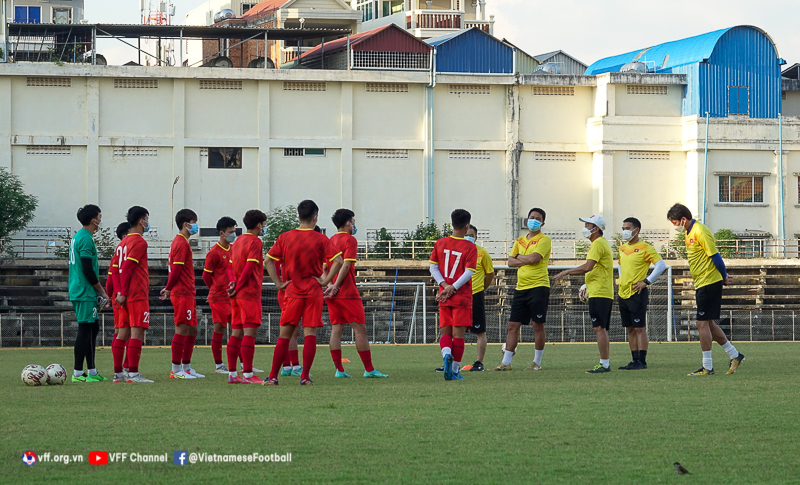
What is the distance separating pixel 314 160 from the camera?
1697 inches

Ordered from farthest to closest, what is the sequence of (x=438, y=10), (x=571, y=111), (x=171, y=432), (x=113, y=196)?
(x=438, y=10), (x=571, y=111), (x=113, y=196), (x=171, y=432)

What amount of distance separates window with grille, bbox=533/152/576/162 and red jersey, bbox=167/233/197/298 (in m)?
33.5

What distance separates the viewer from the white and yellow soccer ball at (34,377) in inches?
422

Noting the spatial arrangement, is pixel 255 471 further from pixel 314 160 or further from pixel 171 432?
pixel 314 160

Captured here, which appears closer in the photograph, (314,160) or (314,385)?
(314,385)

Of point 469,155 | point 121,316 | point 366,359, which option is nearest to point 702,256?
point 366,359

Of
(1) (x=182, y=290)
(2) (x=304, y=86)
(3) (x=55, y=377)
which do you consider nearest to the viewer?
(3) (x=55, y=377)

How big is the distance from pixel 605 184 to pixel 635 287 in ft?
104

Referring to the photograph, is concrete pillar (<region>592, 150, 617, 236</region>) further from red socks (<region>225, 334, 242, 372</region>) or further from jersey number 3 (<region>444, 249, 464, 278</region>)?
red socks (<region>225, 334, 242, 372</region>)

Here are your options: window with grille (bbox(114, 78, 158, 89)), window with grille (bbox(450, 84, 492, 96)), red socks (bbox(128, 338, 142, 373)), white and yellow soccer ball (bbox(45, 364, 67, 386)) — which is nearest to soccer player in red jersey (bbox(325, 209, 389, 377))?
red socks (bbox(128, 338, 142, 373))

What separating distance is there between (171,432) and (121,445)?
0.56 m

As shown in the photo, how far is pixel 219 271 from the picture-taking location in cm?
1291

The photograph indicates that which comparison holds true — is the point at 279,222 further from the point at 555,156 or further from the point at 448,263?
the point at 448,263

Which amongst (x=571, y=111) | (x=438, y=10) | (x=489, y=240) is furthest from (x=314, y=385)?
(x=438, y=10)
